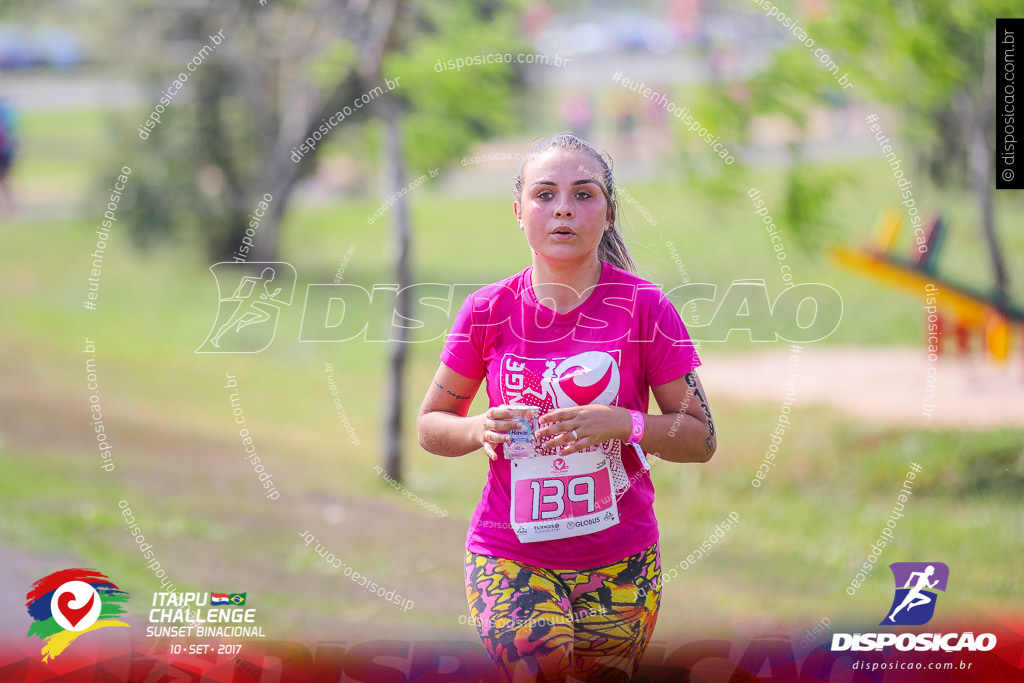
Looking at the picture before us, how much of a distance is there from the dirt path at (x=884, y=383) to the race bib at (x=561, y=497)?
674 cm

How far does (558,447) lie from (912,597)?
307cm

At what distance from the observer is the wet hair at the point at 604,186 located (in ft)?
8.70

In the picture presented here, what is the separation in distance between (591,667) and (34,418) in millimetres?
→ 8262

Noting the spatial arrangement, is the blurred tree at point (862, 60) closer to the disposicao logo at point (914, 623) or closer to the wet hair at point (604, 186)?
the disposicao logo at point (914, 623)

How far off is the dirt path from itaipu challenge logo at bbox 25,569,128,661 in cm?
665

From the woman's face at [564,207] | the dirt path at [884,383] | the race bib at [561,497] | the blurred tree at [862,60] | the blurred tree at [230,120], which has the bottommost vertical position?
the race bib at [561,497]

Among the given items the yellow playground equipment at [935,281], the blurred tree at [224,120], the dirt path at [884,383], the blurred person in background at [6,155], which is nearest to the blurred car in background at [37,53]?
the blurred person in background at [6,155]

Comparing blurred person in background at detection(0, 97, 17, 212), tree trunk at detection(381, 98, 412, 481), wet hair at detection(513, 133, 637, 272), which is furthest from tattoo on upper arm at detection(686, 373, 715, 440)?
blurred person in background at detection(0, 97, 17, 212)

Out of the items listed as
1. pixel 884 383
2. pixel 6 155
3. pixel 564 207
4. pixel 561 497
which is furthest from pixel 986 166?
pixel 6 155

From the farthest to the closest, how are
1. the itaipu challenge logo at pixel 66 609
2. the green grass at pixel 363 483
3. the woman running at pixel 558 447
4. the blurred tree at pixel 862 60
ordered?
the blurred tree at pixel 862 60
the green grass at pixel 363 483
the itaipu challenge logo at pixel 66 609
the woman running at pixel 558 447

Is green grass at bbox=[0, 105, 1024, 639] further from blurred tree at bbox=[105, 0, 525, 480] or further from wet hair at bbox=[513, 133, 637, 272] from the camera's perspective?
blurred tree at bbox=[105, 0, 525, 480]

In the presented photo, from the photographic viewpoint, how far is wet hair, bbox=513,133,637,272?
8.70 feet

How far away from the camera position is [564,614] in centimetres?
254

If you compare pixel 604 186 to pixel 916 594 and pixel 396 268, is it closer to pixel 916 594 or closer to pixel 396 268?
pixel 916 594
